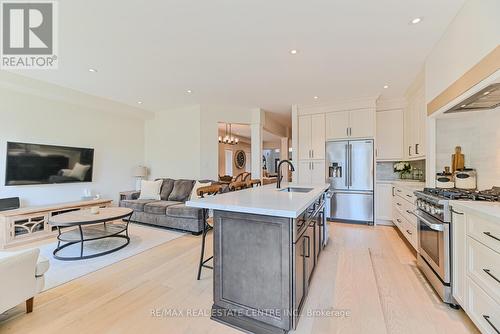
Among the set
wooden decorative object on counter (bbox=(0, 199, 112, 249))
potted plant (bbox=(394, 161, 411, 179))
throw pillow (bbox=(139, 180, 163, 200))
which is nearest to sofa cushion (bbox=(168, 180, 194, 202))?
throw pillow (bbox=(139, 180, 163, 200))

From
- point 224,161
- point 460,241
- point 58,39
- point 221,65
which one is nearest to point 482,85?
point 460,241

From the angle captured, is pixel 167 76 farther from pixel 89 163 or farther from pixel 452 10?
pixel 452 10

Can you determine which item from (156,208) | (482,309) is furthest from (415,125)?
(156,208)

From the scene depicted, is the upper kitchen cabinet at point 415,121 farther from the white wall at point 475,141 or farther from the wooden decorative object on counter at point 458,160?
the wooden decorative object on counter at point 458,160

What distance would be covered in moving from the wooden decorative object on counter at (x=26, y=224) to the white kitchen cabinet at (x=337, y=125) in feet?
17.5

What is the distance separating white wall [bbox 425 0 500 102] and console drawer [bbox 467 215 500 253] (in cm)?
124

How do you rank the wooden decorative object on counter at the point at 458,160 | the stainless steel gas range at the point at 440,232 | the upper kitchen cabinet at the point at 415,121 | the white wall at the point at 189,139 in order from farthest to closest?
the white wall at the point at 189,139 → the upper kitchen cabinet at the point at 415,121 → the wooden decorative object on counter at the point at 458,160 → the stainless steel gas range at the point at 440,232

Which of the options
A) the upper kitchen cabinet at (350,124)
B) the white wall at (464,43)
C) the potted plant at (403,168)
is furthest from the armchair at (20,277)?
the potted plant at (403,168)

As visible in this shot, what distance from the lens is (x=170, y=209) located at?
4.12m

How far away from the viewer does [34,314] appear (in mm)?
1811

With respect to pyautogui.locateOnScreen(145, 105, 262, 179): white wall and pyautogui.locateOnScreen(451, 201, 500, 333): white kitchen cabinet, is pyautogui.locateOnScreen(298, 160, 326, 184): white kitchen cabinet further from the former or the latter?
pyautogui.locateOnScreen(451, 201, 500, 333): white kitchen cabinet

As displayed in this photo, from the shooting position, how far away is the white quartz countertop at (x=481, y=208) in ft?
4.58

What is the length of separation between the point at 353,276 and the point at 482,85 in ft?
6.86

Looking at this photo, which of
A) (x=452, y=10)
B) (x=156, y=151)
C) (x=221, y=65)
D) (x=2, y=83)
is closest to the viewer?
(x=452, y=10)
